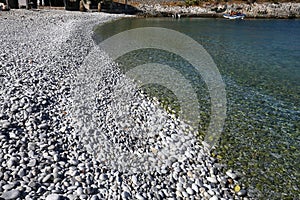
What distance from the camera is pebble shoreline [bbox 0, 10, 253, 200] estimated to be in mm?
5855

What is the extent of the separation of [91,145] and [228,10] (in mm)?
68667

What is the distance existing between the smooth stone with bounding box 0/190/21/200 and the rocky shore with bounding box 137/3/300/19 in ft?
182

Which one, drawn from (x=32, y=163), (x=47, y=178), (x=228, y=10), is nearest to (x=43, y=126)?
(x=32, y=163)

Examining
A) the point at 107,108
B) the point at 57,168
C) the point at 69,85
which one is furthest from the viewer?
the point at 69,85

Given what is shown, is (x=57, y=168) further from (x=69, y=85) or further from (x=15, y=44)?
(x=15, y=44)

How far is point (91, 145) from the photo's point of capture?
7512mm

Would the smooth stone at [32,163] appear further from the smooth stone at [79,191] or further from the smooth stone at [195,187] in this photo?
the smooth stone at [195,187]

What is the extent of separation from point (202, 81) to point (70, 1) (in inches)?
1651

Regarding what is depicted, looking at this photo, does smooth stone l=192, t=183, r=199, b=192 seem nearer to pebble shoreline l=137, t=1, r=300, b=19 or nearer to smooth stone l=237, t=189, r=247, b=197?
smooth stone l=237, t=189, r=247, b=197

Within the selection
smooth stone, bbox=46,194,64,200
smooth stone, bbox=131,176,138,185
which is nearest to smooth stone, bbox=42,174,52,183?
smooth stone, bbox=46,194,64,200

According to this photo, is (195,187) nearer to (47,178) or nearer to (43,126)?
(47,178)

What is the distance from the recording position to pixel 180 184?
658 centimetres

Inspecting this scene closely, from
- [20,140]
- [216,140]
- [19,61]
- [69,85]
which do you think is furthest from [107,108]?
[19,61]

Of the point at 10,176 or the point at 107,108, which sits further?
the point at 107,108
